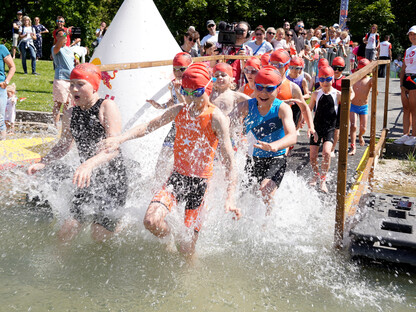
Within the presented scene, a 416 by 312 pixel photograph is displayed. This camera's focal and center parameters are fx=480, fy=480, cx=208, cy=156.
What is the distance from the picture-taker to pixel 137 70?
21.6 feet

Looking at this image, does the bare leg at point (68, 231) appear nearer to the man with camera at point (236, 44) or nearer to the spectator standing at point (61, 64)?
the man with camera at point (236, 44)

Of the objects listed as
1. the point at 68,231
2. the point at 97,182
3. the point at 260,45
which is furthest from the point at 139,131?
the point at 260,45

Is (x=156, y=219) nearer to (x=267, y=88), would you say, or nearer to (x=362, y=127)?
(x=267, y=88)

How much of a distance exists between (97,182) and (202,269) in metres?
1.18

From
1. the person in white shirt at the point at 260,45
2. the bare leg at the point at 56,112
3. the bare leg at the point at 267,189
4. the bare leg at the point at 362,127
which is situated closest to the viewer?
the bare leg at the point at 267,189

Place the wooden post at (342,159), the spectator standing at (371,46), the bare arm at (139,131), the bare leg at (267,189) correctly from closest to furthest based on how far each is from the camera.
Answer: the bare arm at (139,131)
the wooden post at (342,159)
the bare leg at (267,189)
the spectator standing at (371,46)

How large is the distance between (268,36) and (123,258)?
8.70m

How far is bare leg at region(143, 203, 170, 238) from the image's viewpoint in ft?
12.4

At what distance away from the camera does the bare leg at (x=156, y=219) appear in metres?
3.79

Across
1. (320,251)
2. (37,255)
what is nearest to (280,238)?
(320,251)

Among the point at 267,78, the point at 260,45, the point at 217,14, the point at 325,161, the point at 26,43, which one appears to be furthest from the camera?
the point at 217,14

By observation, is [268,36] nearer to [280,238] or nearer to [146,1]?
[146,1]

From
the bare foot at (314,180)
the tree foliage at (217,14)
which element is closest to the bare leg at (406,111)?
the bare foot at (314,180)

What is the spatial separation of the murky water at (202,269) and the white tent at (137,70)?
142 centimetres
